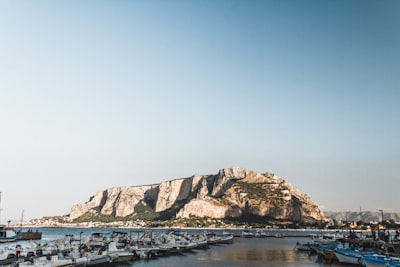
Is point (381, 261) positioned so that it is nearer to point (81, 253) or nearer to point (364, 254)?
point (364, 254)

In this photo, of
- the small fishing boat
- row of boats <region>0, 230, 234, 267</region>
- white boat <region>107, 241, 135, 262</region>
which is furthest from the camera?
the small fishing boat

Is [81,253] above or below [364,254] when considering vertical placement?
below

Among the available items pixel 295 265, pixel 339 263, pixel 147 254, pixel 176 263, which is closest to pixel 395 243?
pixel 339 263

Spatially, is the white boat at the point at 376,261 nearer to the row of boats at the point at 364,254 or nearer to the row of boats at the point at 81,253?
the row of boats at the point at 364,254

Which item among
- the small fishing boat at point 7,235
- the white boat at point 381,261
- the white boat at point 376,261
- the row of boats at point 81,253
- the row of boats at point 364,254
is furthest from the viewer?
the small fishing boat at point 7,235

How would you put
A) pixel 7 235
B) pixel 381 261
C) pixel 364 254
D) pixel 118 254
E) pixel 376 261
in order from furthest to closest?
pixel 7 235 < pixel 118 254 < pixel 364 254 < pixel 376 261 < pixel 381 261

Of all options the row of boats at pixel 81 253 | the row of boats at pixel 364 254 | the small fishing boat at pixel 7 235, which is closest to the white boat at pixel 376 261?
the row of boats at pixel 364 254

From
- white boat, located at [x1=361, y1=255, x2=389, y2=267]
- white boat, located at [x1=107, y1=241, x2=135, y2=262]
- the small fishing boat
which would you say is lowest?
the small fishing boat

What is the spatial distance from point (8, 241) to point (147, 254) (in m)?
52.9

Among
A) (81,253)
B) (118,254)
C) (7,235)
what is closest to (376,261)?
(118,254)

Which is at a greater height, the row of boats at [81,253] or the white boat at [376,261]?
the white boat at [376,261]

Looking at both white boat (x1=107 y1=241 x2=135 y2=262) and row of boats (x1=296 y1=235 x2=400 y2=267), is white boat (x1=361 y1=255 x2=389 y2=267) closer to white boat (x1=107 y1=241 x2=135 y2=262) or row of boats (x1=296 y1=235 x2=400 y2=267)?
row of boats (x1=296 y1=235 x2=400 y2=267)

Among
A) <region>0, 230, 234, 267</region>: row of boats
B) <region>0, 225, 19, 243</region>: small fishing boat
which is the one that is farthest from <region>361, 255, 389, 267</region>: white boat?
<region>0, 225, 19, 243</region>: small fishing boat

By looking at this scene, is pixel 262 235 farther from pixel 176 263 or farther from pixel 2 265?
pixel 2 265
